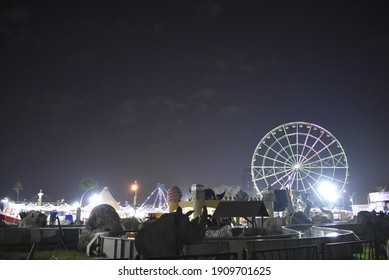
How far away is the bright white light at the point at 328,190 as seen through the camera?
40000 millimetres

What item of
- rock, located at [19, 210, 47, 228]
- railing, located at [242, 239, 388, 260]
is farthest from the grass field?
railing, located at [242, 239, 388, 260]

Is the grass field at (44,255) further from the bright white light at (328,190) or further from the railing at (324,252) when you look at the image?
the bright white light at (328,190)

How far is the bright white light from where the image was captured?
40.0 m

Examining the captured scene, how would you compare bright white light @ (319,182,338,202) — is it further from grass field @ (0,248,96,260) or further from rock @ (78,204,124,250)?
grass field @ (0,248,96,260)

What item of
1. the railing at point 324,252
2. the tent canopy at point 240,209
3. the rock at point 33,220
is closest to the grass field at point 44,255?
the tent canopy at point 240,209

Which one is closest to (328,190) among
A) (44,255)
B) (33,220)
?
(33,220)

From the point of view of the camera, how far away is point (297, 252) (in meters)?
8.40
